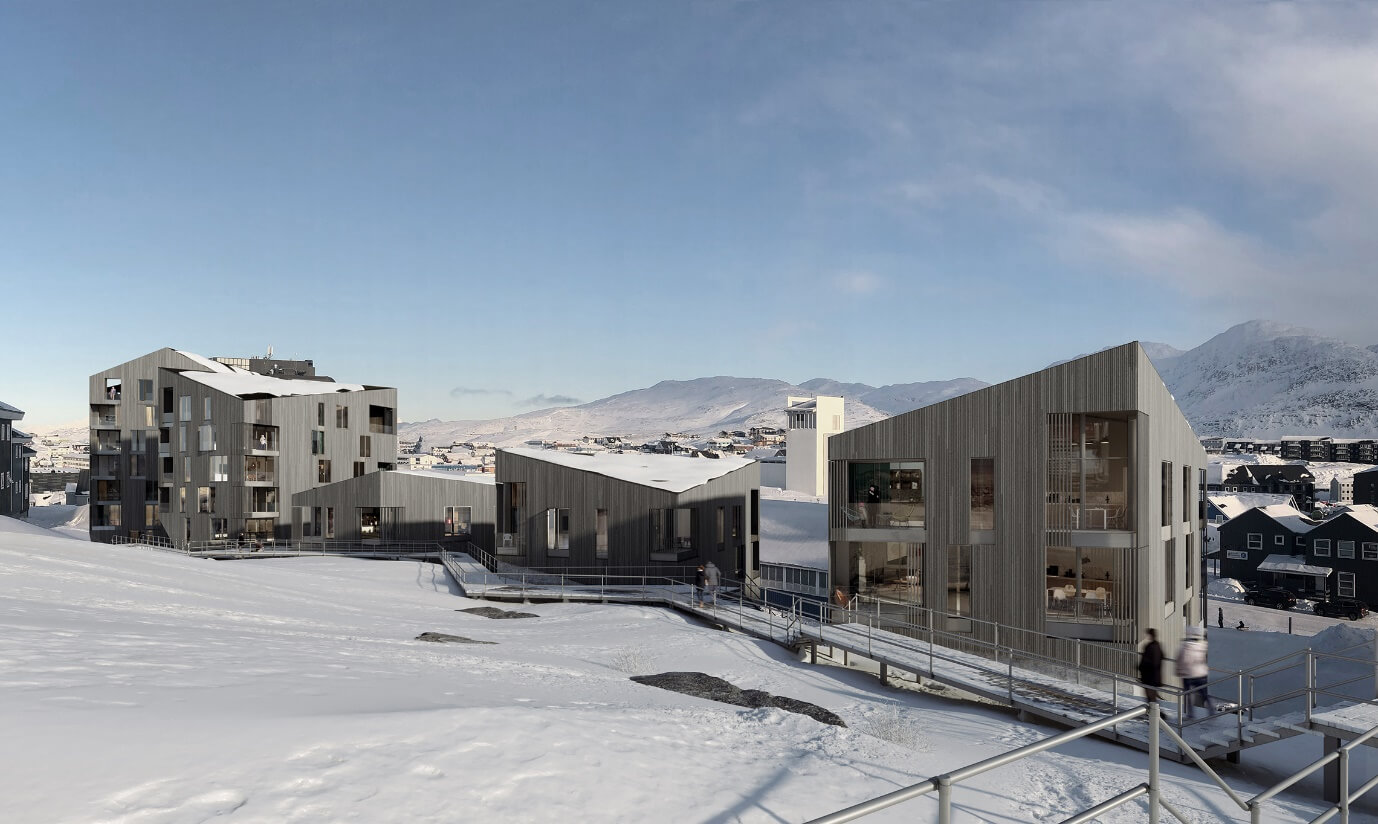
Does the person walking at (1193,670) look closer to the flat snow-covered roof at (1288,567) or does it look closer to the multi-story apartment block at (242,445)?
the multi-story apartment block at (242,445)

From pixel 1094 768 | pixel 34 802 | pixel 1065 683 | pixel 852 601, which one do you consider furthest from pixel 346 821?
pixel 852 601

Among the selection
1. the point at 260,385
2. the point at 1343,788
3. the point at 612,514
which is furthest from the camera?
the point at 260,385

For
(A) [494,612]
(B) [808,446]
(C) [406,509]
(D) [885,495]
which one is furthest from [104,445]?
(B) [808,446]

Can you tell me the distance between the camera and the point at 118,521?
6012 cm

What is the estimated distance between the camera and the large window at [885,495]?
21672mm

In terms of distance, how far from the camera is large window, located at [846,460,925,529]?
21.7 meters

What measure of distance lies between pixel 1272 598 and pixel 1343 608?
4234mm

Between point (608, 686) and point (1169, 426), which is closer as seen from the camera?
point (608, 686)

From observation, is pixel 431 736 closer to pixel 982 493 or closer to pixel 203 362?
pixel 982 493

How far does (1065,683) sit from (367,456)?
47.3m

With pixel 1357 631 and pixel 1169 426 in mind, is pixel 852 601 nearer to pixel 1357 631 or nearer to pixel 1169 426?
pixel 1169 426

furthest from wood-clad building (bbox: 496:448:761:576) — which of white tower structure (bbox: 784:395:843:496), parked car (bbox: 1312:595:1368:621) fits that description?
white tower structure (bbox: 784:395:843:496)

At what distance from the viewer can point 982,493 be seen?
20516 mm

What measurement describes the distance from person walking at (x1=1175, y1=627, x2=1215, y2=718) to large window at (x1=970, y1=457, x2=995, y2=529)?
299 inches
